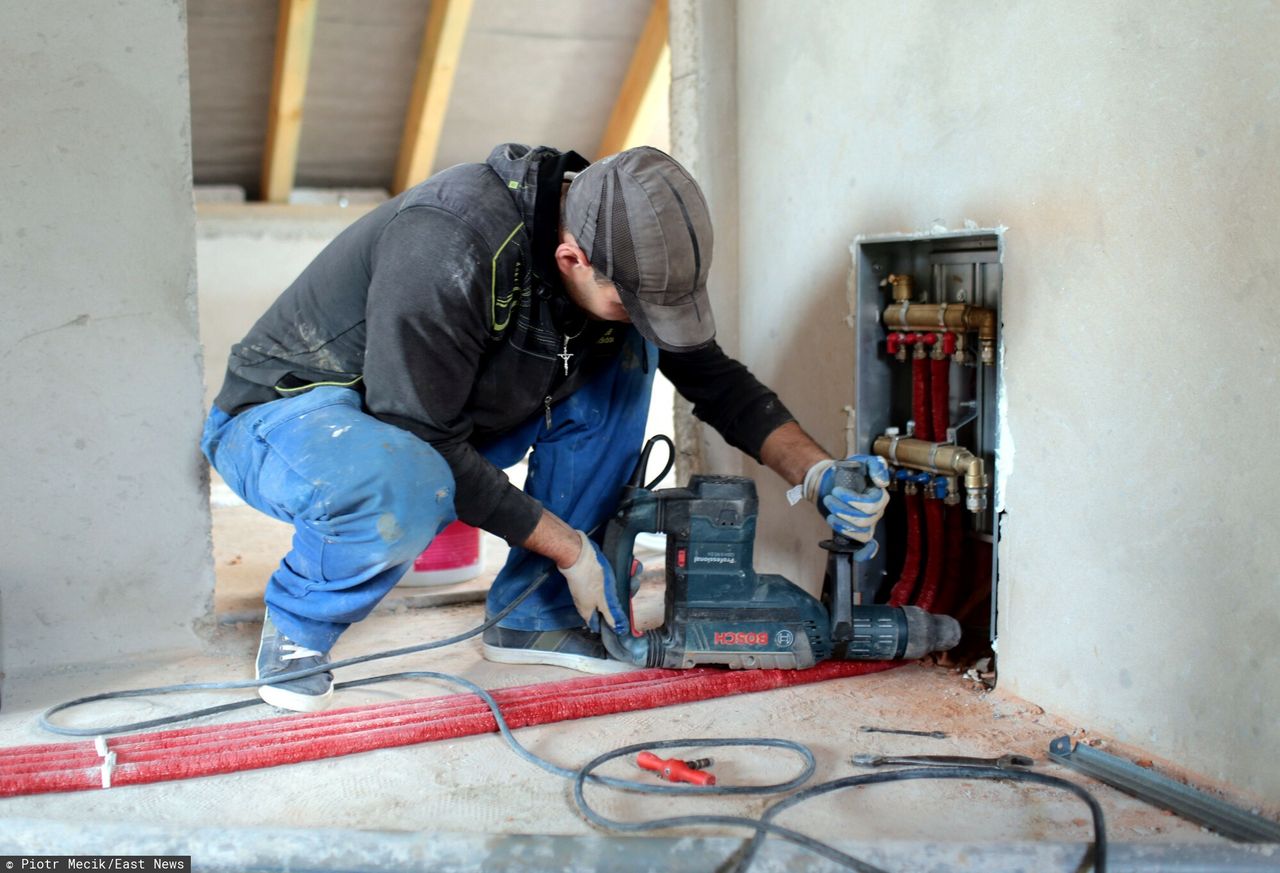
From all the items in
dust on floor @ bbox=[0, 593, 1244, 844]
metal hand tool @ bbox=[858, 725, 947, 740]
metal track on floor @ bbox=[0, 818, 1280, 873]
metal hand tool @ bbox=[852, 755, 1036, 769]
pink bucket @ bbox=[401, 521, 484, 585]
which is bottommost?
dust on floor @ bbox=[0, 593, 1244, 844]

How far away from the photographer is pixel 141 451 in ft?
7.48

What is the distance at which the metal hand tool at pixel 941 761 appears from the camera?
5.71 feet

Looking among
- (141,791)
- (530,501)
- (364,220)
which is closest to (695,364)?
(530,501)

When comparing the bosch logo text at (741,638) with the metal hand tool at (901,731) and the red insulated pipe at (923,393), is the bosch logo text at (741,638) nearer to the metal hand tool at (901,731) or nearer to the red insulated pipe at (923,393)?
the metal hand tool at (901,731)

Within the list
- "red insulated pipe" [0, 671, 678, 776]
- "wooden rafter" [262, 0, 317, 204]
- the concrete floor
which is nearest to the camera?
the concrete floor

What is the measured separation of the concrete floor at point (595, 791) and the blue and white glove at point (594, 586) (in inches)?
7.0

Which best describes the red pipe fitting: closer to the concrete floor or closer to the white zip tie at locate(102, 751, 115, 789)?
the concrete floor

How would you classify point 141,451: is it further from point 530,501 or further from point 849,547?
point 849,547

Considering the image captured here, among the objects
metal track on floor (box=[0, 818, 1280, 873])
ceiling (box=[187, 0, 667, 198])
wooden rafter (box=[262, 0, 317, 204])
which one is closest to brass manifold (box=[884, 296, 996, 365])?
metal track on floor (box=[0, 818, 1280, 873])

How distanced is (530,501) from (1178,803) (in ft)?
3.60

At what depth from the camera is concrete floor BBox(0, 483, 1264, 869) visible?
1580 mm

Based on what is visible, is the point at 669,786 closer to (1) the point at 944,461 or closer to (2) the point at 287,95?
(1) the point at 944,461

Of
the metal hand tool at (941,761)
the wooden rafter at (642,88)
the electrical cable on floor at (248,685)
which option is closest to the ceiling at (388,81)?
the wooden rafter at (642,88)

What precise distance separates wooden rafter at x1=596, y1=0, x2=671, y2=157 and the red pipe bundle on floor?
3.38 metres
